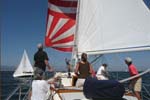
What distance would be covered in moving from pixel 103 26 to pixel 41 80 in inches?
133

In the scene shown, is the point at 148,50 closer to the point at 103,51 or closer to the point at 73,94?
the point at 103,51

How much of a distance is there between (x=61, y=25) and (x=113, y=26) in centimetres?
348

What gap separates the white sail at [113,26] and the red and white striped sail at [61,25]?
6.45 feet

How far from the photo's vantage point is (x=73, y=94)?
379 inches

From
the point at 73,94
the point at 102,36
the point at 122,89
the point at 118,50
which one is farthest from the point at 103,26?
the point at 122,89

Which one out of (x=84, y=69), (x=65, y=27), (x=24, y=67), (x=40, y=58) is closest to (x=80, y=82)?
(x=84, y=69)

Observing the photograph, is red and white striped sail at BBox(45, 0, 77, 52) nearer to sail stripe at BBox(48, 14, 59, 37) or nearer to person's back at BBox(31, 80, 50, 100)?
sail stripe at BBox(48, 14, 59, 37)

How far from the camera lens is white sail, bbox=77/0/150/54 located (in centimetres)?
1105

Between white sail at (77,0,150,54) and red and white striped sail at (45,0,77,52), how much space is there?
6.45 ft

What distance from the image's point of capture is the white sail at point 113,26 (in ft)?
36.3

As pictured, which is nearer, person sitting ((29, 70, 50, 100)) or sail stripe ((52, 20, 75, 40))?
person sitting ((29, 70, 50, 100))

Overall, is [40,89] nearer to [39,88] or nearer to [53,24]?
[39,88]

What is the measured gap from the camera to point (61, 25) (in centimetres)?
1475

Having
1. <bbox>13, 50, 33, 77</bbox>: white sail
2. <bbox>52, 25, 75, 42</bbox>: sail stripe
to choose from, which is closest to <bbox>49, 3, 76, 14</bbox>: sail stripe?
<bbox>52, 25, 75, 42</bbox>: sail stripe
